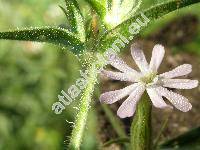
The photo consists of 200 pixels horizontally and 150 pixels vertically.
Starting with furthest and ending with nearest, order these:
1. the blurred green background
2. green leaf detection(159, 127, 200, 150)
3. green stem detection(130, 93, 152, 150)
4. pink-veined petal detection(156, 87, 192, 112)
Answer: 1. the blurred green background
2. green leaf detection(159, 127, 200, 150)
3. green stem detection(130, 93, 152, 150)
4. pink-veined petal detection(156, 87, 192, 112)

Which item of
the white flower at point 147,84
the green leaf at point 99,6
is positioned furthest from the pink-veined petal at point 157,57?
the green leaf at point 99,6

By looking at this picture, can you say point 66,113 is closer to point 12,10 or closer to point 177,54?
point 12,10

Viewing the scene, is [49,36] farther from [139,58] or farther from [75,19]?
[139,58]

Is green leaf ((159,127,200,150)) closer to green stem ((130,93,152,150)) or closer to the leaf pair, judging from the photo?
green stem ((130,93,152,150))

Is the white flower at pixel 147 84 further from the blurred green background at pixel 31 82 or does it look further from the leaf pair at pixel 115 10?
the blurred green background at pixel 31 82

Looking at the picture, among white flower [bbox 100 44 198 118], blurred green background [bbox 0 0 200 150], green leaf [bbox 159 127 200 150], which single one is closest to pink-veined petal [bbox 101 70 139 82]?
white flower [bbox 100 44 198 118]

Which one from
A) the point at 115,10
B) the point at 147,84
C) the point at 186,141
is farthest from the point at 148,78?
the point at 186,141
